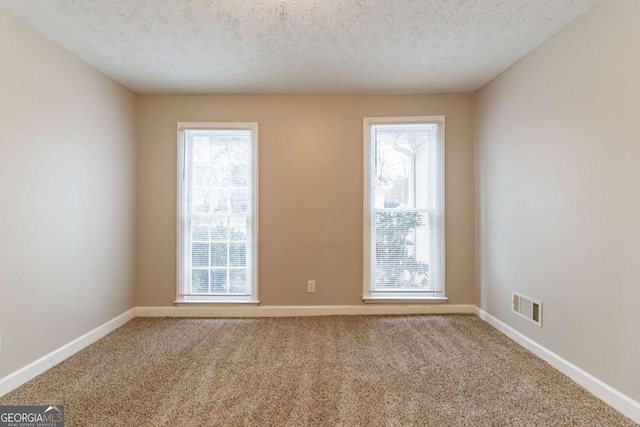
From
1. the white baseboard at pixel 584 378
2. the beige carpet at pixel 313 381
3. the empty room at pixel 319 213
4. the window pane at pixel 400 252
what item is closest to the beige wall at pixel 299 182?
the empty room at pixel 319 213

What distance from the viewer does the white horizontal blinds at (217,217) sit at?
12.0 feet

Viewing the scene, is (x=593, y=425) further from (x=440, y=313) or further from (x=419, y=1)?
(x=419, y=1)

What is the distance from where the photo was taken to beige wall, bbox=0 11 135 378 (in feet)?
7.06

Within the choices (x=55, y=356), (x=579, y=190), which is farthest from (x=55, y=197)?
(x=579, y=190)

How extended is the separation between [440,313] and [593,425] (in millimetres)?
1852

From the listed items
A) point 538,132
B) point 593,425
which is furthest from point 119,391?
point 538,132

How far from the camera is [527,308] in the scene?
9.06ft

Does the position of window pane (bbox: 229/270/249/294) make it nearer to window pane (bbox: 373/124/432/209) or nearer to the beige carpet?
the beige carpet

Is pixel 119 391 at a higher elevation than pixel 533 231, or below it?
below

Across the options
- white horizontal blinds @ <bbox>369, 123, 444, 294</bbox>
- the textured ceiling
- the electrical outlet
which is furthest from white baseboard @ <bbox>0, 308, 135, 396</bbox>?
white horizontal blinds @ <bbox>369, 123, 444, 294</bbox>

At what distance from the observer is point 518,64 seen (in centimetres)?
287

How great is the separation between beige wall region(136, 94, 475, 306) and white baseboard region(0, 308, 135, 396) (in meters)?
0.48

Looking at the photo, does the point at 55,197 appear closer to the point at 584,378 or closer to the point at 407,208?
the point at 407,208

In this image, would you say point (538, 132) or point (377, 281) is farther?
point (377, 281)
